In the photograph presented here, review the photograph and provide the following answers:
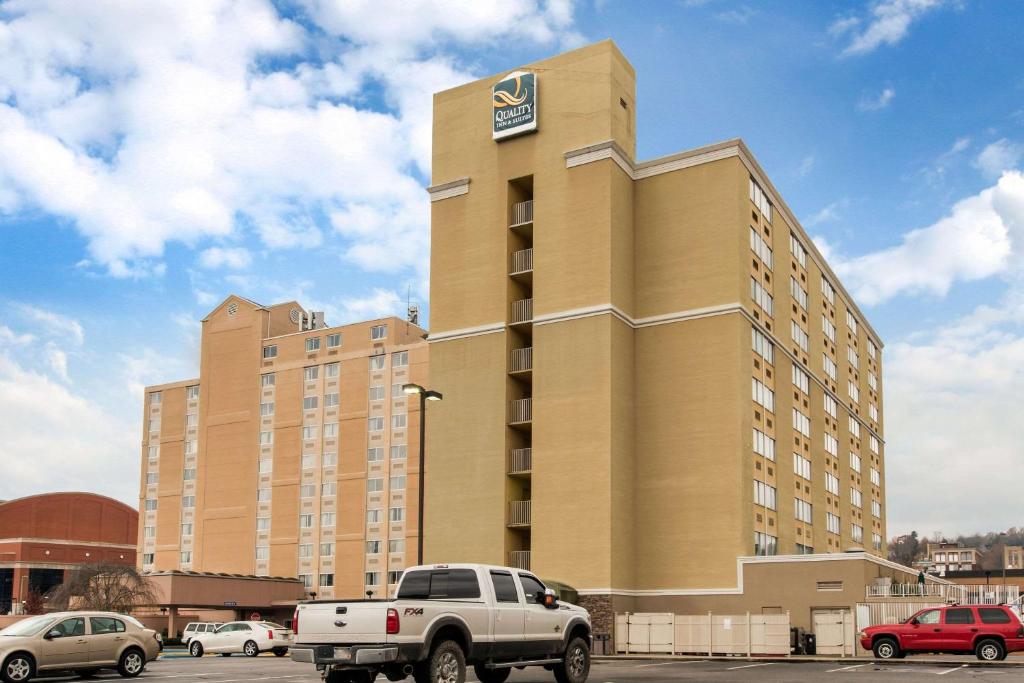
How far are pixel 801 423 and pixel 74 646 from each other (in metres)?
47.1

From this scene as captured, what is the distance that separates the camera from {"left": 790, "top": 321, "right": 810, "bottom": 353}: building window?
219 feet

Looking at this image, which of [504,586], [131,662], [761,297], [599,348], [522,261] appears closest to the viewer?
[504,586]

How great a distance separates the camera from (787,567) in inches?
2028

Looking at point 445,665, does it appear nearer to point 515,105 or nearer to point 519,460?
A: point 519,460

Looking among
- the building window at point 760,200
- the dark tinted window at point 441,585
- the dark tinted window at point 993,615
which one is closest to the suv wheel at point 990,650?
the dark tinted window at point 993,615

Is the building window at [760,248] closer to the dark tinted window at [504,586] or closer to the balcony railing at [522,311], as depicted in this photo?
the balcony railing at [522,311]

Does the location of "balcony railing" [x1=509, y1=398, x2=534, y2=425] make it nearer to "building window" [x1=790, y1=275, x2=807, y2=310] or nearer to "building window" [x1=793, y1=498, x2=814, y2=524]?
"building window" [x1=793, y1=498, x2=814, y2=524]

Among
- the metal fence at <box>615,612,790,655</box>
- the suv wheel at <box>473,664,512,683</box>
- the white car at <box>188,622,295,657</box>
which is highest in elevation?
the suv wheel at <box>473,664,512,683</box>

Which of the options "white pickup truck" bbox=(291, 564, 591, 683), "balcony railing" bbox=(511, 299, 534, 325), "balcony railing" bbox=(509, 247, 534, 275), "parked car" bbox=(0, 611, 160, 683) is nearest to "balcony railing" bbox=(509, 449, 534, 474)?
"balcony railing" bbox=(511, 299, 534, 325)

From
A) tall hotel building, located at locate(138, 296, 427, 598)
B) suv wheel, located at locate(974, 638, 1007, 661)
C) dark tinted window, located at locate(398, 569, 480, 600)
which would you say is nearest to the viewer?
dark tinted window, located at locate(398, 569, 480, 600)

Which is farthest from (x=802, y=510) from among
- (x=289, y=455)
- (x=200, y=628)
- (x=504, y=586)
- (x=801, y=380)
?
(x=289, y=455)

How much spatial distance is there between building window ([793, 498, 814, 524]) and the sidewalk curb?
19539 mm

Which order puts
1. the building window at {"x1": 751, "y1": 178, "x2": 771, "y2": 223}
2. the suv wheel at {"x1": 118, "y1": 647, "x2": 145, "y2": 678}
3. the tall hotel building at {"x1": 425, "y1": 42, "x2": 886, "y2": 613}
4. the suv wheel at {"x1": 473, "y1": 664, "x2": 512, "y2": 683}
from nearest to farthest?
the suv wheel at {"x1": 473, "y1": 664, "x2": 512, "y2": 683} → the suv wheel at {"x1": 118, "y1": 647, "x2": 145, "y2": 678} → the tall hotel building at {"x1": 425, "y1": 42, "x2": 886, "y2": 613} → the building window at {"x1": 751, "y1": 178, "x2": 771, "y2": 223}

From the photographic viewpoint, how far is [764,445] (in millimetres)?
58000
